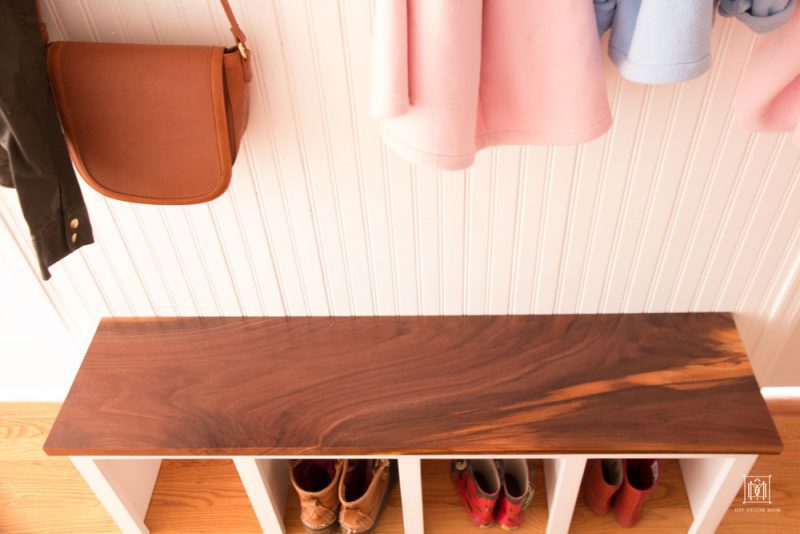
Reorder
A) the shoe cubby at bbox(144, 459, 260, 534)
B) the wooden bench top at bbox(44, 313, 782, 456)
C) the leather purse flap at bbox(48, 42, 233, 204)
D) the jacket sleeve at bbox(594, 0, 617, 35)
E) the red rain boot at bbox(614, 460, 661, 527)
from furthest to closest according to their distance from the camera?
the shoe cubby at bbox(144, 459, 260, 534) < the red rain boot at bbox(614, 460, 661, 527) < the wooden bench top at bbox(44, 313, 782, 456) < the leather purse flap at bbox(48, 42, 233, 204) < the jacket sleeve at bbox(594, 0, 617, 35)

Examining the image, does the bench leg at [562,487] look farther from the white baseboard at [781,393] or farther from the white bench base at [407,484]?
the white baseboard at [781,393]

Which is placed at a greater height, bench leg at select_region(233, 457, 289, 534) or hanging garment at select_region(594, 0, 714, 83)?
hanging garment at select_region(594, 0, 714, 83)

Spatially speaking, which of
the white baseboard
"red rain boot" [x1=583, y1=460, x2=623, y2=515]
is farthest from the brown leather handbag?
the white baseboard

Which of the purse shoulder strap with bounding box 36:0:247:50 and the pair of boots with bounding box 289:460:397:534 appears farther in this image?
the pair of boots with bounding box 289:460:397:534

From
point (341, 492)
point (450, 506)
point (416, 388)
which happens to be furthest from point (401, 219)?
point (450, 506)

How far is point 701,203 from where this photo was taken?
117 cm

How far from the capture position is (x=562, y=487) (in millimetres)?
1262

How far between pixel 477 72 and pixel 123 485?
1107mm

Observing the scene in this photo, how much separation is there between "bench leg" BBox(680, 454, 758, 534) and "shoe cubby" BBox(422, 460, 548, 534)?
313mm

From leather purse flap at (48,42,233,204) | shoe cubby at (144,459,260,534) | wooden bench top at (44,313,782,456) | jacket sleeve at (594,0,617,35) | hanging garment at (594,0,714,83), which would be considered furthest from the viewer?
shoe cubby at (144,459,260,534)

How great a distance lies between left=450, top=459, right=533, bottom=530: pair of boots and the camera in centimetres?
135

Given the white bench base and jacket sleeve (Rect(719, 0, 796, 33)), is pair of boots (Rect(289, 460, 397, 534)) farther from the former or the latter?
jacket sleeve (Rect(719, 0, 796, 33))

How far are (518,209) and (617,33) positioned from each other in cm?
44

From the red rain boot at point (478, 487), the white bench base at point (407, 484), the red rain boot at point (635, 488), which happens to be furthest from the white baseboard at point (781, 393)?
the red rain boot at point (478, 487)
